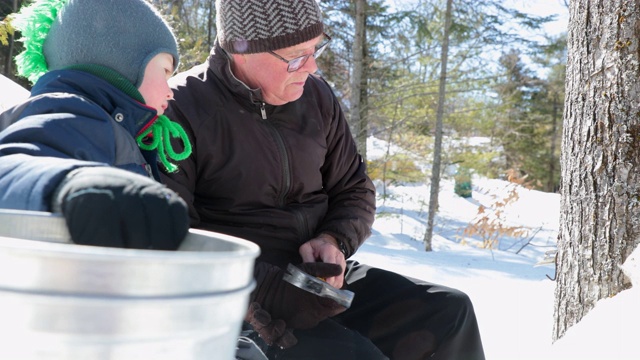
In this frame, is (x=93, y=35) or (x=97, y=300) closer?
(x=97, y=300)

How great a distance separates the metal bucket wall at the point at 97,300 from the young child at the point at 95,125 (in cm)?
11

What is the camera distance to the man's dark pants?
1985 millimetres

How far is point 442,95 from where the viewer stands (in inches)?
459

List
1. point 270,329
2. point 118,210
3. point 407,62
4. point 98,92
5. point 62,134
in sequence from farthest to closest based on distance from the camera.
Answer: point 407,62 → point 270,329 → point 98,92 → point 62,134 → point 118,210

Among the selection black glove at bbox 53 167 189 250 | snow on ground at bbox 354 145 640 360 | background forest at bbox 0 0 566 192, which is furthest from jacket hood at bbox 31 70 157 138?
background forest at bbox 0 0 566 192

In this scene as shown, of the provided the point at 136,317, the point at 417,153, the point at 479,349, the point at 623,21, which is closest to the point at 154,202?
the point at 136,317

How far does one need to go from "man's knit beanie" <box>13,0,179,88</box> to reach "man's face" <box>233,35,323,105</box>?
2.11 feet

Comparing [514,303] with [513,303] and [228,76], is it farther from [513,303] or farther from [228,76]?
[228,76]

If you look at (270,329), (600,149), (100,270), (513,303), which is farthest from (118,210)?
(513,303)

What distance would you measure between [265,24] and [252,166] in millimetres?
471

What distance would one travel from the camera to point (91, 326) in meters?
0.58

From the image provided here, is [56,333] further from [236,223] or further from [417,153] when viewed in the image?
[417,153]

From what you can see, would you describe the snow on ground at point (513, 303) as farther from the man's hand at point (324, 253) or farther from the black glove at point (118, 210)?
the black glove at point (118, 210)

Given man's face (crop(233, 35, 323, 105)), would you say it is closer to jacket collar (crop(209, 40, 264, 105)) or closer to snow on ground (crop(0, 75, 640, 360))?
jacket collar (crop(209, 40, 264, 105))
